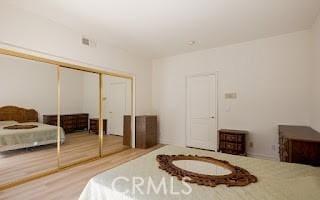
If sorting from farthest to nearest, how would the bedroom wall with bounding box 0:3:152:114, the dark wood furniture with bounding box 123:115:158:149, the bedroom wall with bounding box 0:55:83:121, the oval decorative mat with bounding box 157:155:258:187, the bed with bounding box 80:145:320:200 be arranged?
the dark wood furniture with bounding box 123:115:158:149 < the bedroom wall with bounding box 0:55:83:121 < the bedroom wall with bounding box 0:3:152:114 < the oval decorative mat with bounding box 157:155:258:187 < the bed with bounding box 80:145:320:200

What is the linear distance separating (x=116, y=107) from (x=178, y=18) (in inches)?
106

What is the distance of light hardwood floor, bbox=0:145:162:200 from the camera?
225 cm

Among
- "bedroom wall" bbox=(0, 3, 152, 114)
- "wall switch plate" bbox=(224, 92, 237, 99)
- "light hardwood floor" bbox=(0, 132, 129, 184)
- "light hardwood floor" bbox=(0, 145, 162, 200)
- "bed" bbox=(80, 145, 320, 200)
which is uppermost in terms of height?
"bedroom wall" bbox=(0, 3, 152, 114)

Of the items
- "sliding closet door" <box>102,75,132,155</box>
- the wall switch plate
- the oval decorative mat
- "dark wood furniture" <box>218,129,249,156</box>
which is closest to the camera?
the oval decorative mat

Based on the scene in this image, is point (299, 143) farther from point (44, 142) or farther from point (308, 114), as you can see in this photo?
point (44, 142)

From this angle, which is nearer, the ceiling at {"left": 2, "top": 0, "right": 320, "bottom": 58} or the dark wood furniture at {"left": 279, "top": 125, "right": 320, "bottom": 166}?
the dark wood furniture at {"left": 279, "top": 125, "right": 320, "bottom": 166}

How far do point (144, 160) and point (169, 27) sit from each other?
2.44 meters

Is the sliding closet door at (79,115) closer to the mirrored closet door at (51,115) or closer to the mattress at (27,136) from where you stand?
the mirrored closet door at (51,115)

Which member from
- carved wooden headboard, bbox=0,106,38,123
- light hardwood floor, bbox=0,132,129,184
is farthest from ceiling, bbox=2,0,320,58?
light hardwood floor, bbox=0,132,129,184

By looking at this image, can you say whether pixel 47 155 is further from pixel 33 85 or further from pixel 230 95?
pixel 230 95

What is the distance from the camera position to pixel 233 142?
3.75 m

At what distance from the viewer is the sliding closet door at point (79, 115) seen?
3.41 m

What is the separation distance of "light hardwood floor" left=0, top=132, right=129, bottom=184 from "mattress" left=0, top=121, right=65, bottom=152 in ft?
0.33

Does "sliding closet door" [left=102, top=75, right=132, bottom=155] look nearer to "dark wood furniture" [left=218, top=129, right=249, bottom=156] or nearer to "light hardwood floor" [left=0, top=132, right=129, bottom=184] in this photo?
"light hardwood floor" [left=0, top=132, right=129, bottom=184]
